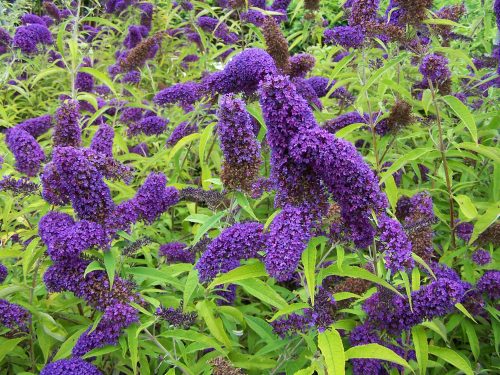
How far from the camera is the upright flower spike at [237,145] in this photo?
250 cm

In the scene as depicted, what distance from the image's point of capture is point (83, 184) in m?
2.44

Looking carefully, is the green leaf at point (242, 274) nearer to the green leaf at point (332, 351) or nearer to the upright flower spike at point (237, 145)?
the green leaf at point (332, 351)

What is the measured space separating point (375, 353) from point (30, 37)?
5476 mm

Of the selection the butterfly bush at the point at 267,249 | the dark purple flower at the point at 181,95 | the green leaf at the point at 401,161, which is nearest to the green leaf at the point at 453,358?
the butterfly bush at the point at 267,249

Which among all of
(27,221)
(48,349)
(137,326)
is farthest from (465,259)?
(27,221)

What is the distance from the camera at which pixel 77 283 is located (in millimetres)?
2475

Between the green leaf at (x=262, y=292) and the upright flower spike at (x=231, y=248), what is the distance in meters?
0.12

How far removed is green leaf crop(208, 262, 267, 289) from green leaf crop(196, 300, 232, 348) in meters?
0.57

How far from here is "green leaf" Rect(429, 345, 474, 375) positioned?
8.69 feet

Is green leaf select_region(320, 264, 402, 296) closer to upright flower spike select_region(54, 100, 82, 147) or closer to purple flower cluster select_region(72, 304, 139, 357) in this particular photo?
purple flower cluster select_region(72, 304, 139, 357)

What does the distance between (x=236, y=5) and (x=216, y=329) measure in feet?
10.7

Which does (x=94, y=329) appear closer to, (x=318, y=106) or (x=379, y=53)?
(x=318, y=106)

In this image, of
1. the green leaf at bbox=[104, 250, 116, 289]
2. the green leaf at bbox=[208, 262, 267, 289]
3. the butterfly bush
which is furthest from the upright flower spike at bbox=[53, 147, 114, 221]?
the green leaf at bbox=[208, 262, 267, 289]

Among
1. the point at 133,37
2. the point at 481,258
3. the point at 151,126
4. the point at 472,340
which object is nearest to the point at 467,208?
the point at 481,258
